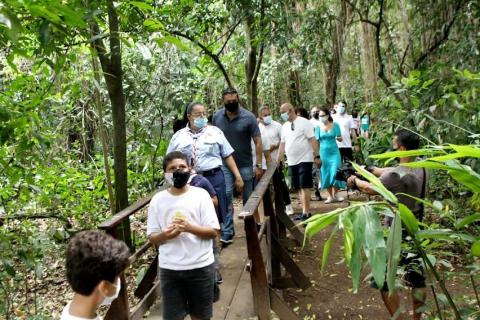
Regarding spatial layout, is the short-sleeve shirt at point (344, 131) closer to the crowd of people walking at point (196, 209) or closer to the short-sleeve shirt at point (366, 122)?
the crowd of people walking at point (196, 209)

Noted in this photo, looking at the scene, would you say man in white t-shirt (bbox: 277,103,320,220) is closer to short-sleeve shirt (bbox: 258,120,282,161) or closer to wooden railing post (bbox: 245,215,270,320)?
short-sleeve shirt (bbox: 258,120,282,161)

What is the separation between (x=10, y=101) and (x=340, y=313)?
127 inches

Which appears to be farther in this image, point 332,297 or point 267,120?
point 267,120

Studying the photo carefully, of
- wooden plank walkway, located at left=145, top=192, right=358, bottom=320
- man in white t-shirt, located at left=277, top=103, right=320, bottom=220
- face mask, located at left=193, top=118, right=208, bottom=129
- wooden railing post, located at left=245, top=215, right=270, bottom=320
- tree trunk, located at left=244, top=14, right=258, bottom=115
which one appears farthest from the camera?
tree trunk, located at left=244, top=14, right=258, bottom=115

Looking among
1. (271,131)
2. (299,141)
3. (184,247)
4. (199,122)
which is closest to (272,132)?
(271,131)

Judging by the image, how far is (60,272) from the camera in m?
5.60

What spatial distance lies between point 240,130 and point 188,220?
7.41ft

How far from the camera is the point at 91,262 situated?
4.89 ft

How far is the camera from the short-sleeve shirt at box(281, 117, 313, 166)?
5898 millimetres

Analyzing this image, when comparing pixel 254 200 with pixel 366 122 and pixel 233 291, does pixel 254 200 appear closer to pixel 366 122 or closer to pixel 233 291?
pixel 233 291

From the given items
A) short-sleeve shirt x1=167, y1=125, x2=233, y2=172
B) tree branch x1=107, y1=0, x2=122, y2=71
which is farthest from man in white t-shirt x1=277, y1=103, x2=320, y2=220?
tree branch x1=107, y1=0, x2=122, y2=71

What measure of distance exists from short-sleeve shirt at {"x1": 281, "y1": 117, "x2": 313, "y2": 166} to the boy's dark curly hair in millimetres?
4548

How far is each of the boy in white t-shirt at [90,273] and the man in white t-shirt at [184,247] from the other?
3.21ft

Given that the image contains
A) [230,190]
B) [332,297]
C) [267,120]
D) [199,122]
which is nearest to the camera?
[199,122]
